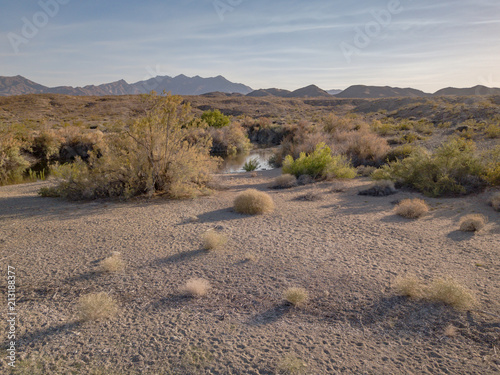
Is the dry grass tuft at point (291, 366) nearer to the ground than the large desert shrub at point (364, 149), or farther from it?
nearer to the ground

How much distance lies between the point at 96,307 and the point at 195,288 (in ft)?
4.11

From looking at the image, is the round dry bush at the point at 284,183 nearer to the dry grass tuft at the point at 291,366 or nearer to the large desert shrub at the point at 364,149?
the large desert shrub at the point at 364,149

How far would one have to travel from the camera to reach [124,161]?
10242mm

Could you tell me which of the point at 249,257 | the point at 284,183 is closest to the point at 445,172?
the point at 284,183

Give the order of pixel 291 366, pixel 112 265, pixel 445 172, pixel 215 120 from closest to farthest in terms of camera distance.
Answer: pixel 291 366, pixel 112 265, pixel 445 172, pixel 215 120

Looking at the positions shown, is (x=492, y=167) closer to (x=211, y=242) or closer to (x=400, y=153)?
(x=400, y=153)

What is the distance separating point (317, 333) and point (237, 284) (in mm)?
1533

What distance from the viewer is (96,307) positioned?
4242 millimetres

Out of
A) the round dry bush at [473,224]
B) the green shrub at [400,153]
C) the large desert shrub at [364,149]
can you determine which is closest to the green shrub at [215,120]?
the large desert shrub at [364,149]

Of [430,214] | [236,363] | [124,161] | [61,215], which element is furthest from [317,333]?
[124,161]

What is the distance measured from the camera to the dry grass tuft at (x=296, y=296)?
4469 millimetres

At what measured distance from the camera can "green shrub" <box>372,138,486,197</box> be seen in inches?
398

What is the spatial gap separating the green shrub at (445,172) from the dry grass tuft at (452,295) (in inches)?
246

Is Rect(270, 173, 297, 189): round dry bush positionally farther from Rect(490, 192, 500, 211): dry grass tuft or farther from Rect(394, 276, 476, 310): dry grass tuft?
Rect(394, 276, 476, 310): dry grass tuft
